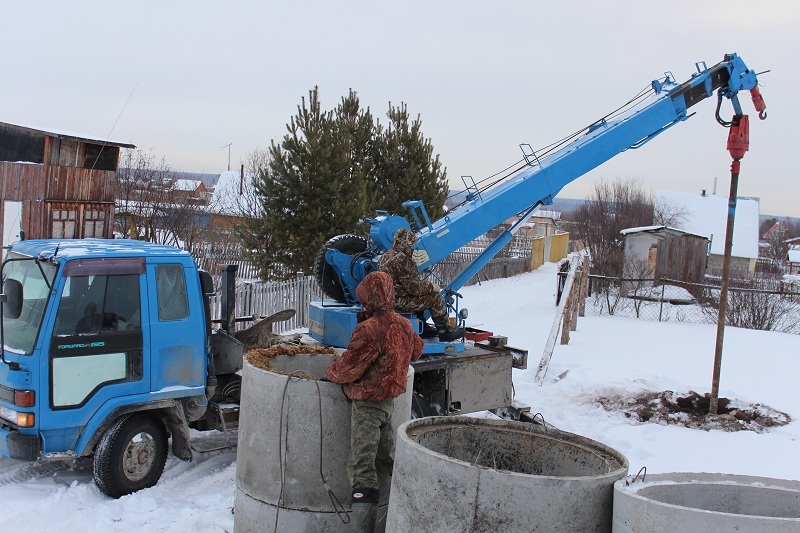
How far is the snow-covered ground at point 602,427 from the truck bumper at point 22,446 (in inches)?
15.3

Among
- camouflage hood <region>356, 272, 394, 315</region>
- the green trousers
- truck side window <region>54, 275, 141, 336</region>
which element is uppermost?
camouflage hood <region>356, 272, 394, 315</region>

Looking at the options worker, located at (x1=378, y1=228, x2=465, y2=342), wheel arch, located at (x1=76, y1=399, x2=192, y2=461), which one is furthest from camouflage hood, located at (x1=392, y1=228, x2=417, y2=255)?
wheel arch, located at (x1=76, y1=399, x2=192, y2=461)

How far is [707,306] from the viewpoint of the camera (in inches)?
781

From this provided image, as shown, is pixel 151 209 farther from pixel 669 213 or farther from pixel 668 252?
pixel 669 213

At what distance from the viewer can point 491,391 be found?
9.17 metres

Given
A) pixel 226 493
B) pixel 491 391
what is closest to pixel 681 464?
pixel 491 391

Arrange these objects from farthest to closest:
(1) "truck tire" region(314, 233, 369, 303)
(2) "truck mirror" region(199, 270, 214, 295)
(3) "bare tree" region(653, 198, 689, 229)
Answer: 1. (3) "bare tree" region(653, 198, 689, 229)
2. (1) "truck tire" region(314, 233, 369, 303)
3. (2) "truck mirror" region(199, 270, 214, 295)

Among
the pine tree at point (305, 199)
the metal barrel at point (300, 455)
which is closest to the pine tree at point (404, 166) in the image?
the pine tree at point (305, 199)

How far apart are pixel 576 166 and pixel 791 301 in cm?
1229

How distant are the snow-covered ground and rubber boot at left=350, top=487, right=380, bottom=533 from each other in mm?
1658

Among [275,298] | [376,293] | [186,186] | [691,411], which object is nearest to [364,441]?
[376,293]

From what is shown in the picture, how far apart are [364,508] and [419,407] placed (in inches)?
145

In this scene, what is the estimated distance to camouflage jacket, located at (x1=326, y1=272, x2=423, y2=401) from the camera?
486 cm

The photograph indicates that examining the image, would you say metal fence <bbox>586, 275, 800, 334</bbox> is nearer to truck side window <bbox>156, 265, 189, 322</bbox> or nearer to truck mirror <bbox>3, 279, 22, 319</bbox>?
truck side window <bbox>156, 265, 189, 322</bbox>
